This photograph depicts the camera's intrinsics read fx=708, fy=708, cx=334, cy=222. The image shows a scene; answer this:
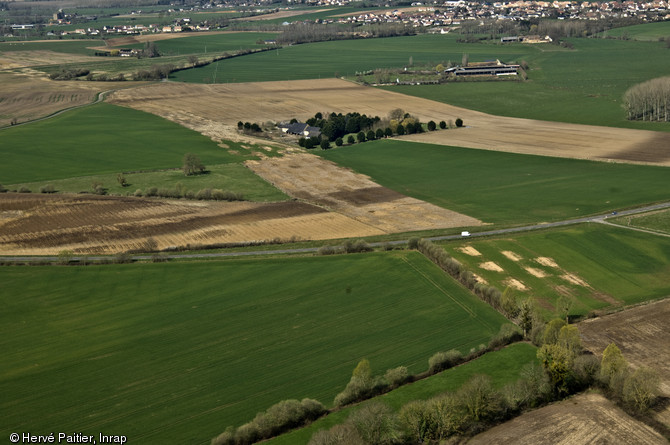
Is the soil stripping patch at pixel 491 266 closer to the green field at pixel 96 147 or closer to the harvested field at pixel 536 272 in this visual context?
the harvested field at pixel 536 272

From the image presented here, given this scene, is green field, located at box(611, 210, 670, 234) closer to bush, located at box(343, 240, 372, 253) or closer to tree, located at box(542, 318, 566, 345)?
bush, located at box(343, 240, 372, 253)

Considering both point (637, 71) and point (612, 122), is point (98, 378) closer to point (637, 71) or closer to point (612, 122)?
point (612, 122)

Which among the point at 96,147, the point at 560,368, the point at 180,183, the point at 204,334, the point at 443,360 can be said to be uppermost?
the point at 96,147

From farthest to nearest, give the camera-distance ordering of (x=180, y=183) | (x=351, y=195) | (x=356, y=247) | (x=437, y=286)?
(x=180, y=183) < (x=351, y=195) < (x=356, y=247) < (x=437, y=286)

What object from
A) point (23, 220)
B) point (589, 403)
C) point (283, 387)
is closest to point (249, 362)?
point (283, 387)

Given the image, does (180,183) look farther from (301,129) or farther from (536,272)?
(536,272)

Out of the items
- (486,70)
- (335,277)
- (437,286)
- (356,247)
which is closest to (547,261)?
(437,286)

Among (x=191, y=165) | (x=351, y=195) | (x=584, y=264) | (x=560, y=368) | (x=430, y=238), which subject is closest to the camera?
(x=560, y=368)

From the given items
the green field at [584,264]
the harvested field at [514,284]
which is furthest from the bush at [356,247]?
the harvested field at [514,284]

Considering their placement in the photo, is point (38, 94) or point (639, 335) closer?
point (639, 335)
